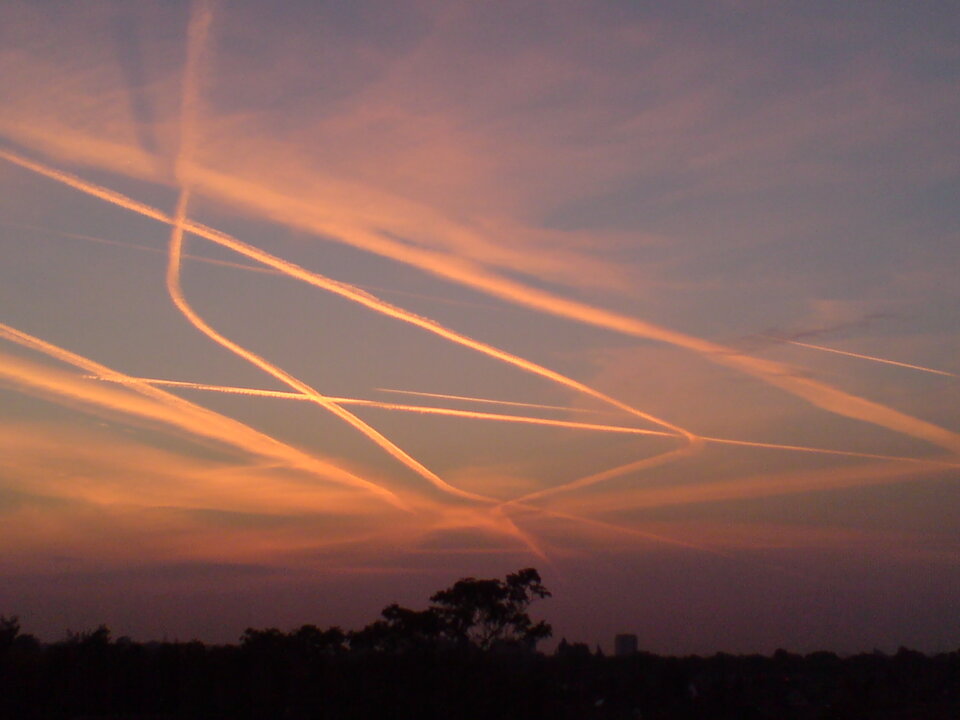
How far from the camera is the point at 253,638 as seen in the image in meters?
47.9

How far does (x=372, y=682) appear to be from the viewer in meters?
35.5

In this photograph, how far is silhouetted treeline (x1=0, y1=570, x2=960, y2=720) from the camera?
33844 millimetres

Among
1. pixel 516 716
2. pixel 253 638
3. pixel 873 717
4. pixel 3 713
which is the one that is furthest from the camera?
pixel 253 638

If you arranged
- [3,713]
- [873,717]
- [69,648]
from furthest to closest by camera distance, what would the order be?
[873,717] → [69,648] → [3,713]

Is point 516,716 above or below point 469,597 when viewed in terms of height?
below

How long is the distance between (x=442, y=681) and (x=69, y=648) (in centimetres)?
1514

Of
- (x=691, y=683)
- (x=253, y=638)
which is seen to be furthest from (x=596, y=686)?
(x=253, y=638)

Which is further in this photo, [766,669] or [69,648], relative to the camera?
[766,669]

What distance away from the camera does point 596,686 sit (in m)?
58.1

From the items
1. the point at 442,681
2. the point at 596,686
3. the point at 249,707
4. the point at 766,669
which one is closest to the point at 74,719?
the point at 249,707

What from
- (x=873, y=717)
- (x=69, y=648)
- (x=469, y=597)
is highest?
(x=469, y=597)

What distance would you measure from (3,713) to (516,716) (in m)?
18.5

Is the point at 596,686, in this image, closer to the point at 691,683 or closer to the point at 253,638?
the point at 691,683

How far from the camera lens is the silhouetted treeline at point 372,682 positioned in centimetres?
3384
